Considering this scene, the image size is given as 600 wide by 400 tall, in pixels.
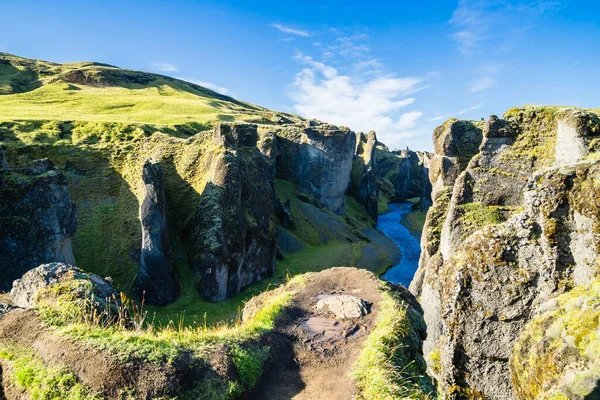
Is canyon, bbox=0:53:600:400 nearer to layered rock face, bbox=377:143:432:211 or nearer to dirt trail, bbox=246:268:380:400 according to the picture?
dirt trail, bbox=246:268:380:400

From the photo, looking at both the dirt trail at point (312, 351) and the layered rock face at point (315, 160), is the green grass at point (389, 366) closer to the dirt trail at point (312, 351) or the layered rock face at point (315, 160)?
the dirt trail at point (312, 351)

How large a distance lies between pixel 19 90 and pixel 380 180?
13563 cm

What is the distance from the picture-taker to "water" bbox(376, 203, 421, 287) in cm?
5997

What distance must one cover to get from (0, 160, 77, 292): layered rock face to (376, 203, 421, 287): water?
42.0 metres

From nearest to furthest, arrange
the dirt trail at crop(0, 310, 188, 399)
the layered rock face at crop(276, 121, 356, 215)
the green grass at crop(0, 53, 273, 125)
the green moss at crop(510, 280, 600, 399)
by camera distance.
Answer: the green moss at crop(510, 280, 600, 399) → the dirt trail at crop(0, 310, 188, 399) → the green grass at crop(0, 53, 273, 125) → the layered rock face at crop(276, 121, 356, 215)

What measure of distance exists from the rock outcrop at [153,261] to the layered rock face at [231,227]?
3207 mm

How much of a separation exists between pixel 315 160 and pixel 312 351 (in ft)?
254

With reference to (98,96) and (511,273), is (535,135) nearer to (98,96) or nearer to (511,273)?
(511,273)

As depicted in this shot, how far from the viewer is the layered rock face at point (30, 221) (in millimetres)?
28375

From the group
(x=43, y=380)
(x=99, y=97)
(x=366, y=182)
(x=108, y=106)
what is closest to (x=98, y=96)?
(x=99, y=97)

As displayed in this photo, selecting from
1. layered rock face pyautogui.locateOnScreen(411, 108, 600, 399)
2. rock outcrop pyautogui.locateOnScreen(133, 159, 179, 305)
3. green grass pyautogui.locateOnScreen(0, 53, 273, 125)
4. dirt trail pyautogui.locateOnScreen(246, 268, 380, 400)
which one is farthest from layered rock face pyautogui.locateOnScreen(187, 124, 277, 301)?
green grass pyautogui.locateOnScreen(0, 53, 273, 125)

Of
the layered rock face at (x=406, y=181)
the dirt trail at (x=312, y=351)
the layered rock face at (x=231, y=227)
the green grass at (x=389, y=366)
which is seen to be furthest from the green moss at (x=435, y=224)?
the layered rock face at (x=406, y=181)

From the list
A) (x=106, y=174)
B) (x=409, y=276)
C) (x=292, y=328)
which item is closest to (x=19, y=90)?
(x=106, y=174)

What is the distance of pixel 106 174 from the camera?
45312 mm
